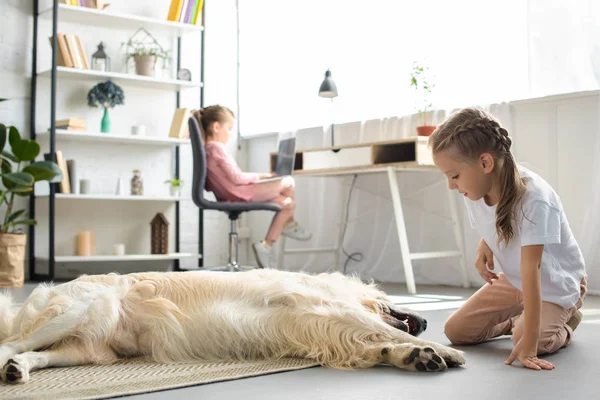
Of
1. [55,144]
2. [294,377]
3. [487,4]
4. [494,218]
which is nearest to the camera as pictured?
[294,377]

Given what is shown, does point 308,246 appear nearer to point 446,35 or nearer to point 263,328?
point 446,35

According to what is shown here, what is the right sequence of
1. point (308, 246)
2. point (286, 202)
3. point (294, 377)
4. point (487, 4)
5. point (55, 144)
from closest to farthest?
point (294, 377), point (487, 4), point (286, 202), point (55, 144), point (308, 246)

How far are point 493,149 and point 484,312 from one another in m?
0.57

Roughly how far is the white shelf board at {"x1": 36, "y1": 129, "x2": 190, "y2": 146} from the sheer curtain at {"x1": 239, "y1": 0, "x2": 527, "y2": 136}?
0.89 m

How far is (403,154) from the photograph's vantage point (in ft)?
13.6

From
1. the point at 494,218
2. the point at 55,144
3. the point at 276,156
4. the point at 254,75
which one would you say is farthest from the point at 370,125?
the point at 494,218

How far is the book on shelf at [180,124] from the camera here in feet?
18.4

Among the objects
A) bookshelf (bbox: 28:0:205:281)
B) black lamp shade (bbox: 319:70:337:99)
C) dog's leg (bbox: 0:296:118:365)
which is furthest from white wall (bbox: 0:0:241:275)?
dog's leg (bbox: 0:296:118:365)

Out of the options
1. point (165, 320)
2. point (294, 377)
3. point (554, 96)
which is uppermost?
point (554, 96)

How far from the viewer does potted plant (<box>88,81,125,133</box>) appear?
5352 millimetres

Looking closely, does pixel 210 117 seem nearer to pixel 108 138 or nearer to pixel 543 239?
pixel 108 138

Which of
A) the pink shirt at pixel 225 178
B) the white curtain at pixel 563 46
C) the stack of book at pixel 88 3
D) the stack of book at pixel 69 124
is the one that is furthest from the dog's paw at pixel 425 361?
the stack of book at pixel 88 3

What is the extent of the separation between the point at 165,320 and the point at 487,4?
3207mm

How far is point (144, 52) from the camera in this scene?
18.3 feet
